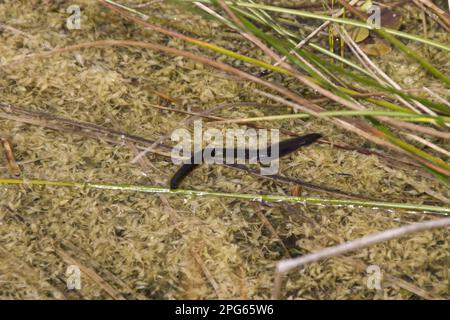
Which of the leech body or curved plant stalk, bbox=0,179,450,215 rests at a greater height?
the leech body

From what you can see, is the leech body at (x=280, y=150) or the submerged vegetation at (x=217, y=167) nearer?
the submerged vegetation at (x=217, y=167)

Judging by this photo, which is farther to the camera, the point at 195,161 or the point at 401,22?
the point at 401,22


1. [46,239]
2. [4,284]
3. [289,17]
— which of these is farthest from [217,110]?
[4,284]

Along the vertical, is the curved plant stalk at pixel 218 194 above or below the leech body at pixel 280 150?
below

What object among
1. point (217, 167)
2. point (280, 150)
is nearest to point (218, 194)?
point (217, 167)

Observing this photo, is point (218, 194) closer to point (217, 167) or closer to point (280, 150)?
point (217, 167)

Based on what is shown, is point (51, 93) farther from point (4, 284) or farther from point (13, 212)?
point (4, 284)

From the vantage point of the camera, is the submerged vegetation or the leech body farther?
the leech body
